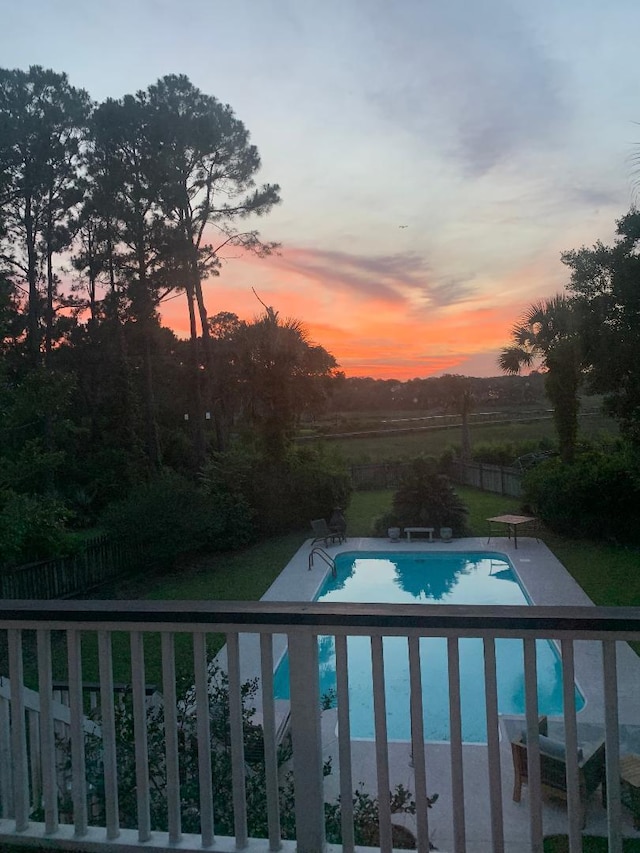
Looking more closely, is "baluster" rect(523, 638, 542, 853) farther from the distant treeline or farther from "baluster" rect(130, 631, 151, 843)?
the distant treeline

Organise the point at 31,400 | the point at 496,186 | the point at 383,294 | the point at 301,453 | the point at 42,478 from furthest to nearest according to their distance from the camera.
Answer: the point at 301,453, the point at 383,294, the point at 42,478, the point at 496,186, the point at 31,400

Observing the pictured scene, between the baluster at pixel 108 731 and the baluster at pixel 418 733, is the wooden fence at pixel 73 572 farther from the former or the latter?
the baluster at pixel 418 733

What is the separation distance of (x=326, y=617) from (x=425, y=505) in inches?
408

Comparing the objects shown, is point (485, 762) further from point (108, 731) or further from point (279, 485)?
point (279, 485)

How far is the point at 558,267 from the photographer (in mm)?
10906

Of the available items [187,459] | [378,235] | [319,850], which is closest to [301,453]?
[187,459]

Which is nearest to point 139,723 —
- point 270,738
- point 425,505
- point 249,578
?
point 270,738

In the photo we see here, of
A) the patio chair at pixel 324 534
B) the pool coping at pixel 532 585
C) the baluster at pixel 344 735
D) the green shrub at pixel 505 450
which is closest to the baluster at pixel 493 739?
the baluster at pixel 344 735

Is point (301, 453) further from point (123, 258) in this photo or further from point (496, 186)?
point (496, 186)

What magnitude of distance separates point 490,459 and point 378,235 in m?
8.23

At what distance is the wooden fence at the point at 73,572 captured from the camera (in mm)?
7301

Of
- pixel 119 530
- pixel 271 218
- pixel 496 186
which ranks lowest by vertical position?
pixel 119 530

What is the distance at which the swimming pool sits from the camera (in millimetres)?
4328

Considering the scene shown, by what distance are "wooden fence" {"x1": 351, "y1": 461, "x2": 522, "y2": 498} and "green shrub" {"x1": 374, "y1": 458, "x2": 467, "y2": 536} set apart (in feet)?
11.2
